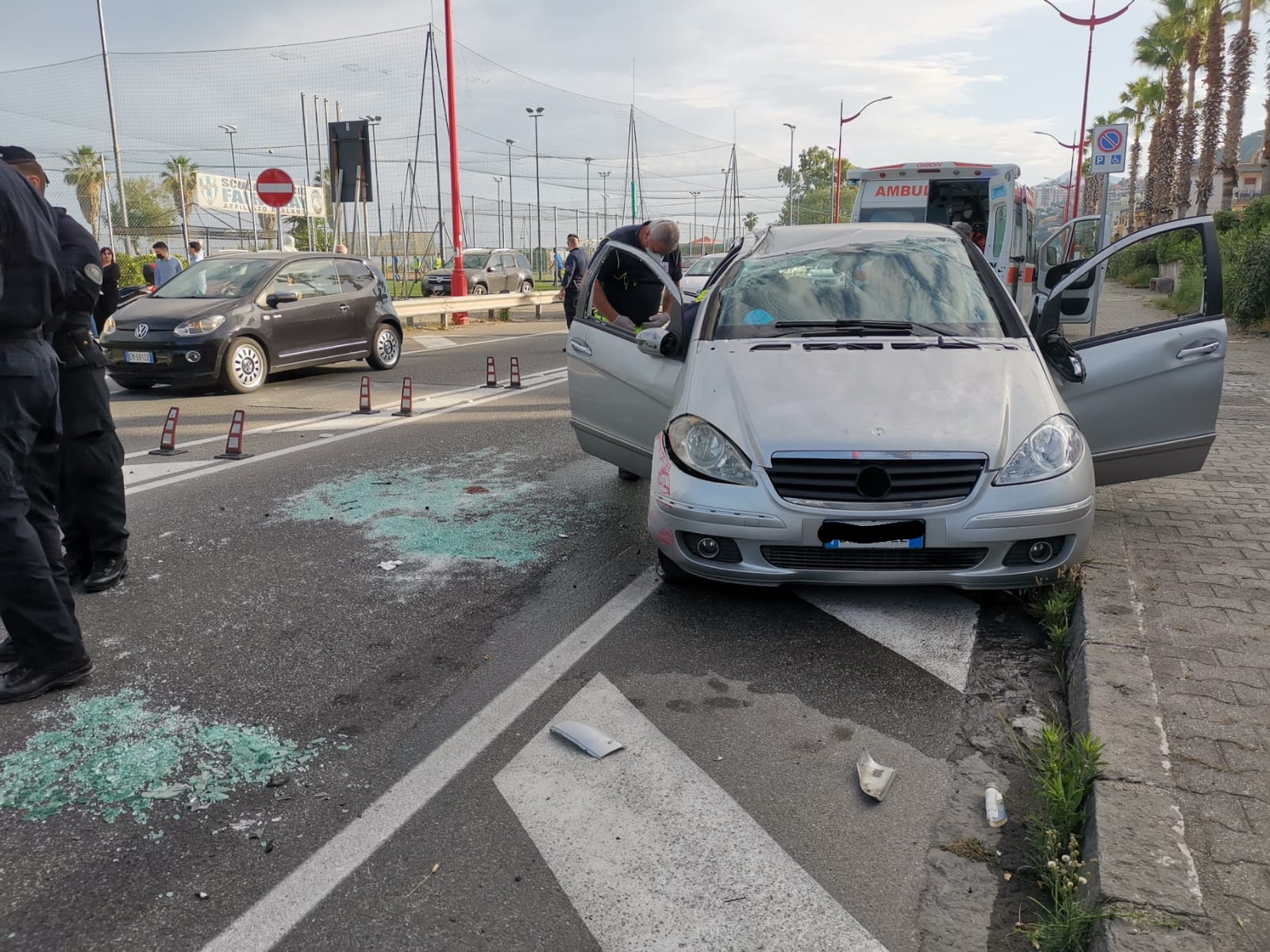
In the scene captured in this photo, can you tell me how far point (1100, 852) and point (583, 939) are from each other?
128 cm

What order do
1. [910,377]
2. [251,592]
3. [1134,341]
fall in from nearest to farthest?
[910,377], [251,592], [1134,341]

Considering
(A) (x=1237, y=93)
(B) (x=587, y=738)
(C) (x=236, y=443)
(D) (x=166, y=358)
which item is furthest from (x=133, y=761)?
(A) (x=1237, y=93)

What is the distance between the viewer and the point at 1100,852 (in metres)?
2.46

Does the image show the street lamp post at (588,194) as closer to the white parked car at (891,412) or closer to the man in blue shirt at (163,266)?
the man in blue shirt at (163,266)

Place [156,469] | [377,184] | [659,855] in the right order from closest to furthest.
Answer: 1. [659,855]
2. [156,469]
3. [377,184]

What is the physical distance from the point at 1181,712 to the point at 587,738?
1903 millimetres

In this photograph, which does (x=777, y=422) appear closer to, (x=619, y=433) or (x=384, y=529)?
(x=619, y=433)

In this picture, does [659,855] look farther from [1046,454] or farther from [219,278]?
[219,278]

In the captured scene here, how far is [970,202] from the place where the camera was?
1611cm

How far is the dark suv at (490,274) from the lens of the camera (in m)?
29.5

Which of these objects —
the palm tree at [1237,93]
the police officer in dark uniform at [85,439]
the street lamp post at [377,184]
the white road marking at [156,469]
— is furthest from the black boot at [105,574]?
the palm tree at [1237,93]

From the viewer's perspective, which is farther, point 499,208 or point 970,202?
point 499,208

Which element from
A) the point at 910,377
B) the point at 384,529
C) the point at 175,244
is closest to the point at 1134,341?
the point at 910,377

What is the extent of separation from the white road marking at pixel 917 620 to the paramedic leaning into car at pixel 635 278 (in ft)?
9.15
